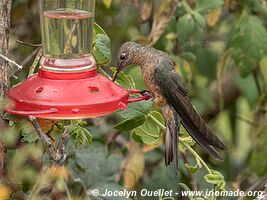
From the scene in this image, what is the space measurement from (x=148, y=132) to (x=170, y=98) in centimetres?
22

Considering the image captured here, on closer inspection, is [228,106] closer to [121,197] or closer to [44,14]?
[121,197]

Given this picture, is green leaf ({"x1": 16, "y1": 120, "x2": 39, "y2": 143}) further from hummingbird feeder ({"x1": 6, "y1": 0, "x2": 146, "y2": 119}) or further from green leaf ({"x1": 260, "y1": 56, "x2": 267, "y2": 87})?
green leaf ({"x1": 260, "y1": 56, "x2": 267, "y2": 87})

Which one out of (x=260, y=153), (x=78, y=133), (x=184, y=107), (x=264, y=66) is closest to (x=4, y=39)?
(x=78, y=133)

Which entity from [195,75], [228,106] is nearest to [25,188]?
[195,75]

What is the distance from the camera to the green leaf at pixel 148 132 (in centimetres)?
293

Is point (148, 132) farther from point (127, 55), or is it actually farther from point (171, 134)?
point (127, 55)

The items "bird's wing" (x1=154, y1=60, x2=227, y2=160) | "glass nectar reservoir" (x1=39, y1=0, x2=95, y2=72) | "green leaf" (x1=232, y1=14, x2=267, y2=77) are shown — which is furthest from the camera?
"green leaf" (x1=232, y1=14, x2=267, y2=77)

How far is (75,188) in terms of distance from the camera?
359cm

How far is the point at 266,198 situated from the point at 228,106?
2.68m

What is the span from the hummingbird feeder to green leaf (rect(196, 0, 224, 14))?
3.22 feet

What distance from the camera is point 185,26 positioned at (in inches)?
143

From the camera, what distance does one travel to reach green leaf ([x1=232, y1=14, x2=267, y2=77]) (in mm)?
4023

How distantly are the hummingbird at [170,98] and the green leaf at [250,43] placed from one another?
2.99 ft

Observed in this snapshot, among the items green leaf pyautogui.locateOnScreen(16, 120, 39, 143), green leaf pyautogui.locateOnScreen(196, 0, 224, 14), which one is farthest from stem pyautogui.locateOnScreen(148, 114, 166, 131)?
green leaf pyautogui.locateOnScreen(196, 0, 224, 14)
